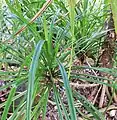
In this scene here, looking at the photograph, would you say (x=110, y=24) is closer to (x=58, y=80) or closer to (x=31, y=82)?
(x=58, y=80)

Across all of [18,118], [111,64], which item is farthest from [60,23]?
[18,118]

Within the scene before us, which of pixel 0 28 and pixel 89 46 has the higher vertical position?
pixel 0 28

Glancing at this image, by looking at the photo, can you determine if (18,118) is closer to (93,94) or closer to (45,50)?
(45,50)

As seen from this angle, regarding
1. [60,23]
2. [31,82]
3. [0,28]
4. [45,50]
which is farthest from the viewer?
[0,28]

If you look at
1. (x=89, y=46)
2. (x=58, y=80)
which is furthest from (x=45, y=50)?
(x=89, y=46)

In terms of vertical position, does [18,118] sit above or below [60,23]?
below

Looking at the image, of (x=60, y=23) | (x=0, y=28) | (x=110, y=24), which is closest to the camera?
(x=110, y=24)

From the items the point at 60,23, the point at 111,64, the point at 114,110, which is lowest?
the point at 114,110

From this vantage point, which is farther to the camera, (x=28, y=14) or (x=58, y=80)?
(x=28, y=14)

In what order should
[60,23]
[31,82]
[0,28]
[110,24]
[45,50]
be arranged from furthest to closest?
[0,28] < [60,23] < [110,24] < [45,50] < [31,82]
